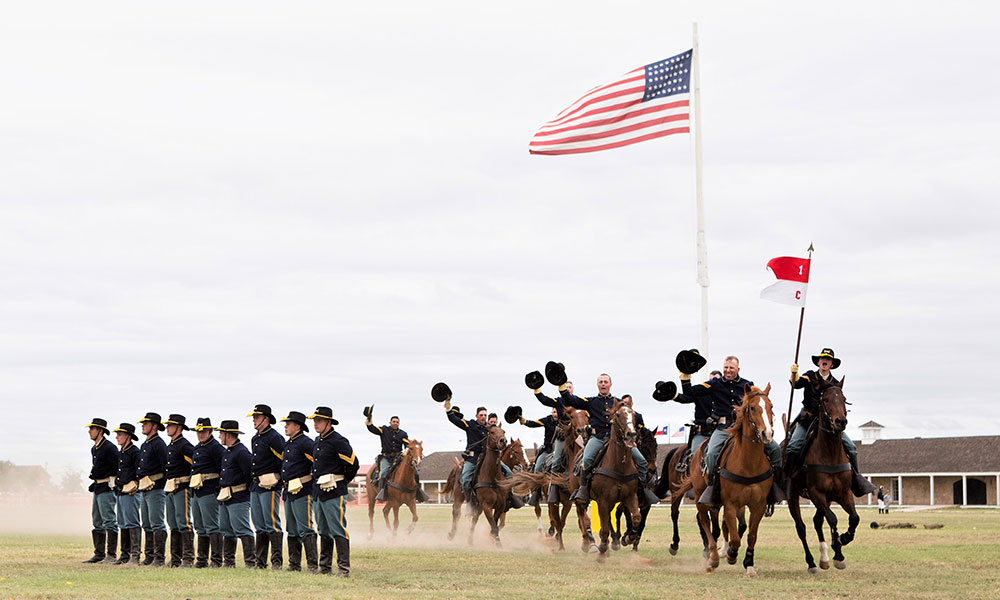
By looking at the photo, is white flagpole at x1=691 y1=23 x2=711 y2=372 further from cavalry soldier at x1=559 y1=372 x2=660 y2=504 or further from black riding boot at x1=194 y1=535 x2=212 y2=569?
black riding boot at x1=194 y1=535 x2=212 y2=569

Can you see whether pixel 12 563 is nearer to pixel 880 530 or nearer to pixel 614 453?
pixel 614 453

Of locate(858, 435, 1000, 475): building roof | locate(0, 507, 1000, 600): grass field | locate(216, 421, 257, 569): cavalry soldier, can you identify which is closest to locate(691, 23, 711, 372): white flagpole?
locate(0, 507, 1000, 600): grass field

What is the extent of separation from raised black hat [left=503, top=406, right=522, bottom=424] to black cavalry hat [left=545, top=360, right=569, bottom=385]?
6.21 metres

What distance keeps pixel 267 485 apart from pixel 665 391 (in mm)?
6612

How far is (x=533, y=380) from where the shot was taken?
2173 cm

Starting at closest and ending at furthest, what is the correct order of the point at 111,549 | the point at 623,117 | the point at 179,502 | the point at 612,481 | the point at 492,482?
the point at 179,502
the point at 612,481
the point at 111,549
the point at 623,117
the point at 492,482

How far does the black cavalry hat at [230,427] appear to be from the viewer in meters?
19.4

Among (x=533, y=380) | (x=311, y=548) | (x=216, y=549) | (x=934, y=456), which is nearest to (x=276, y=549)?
(x=311, y=548)

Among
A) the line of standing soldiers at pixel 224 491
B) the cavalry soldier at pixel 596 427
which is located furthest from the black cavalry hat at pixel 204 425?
the cavalry soldier at pixel 596 427

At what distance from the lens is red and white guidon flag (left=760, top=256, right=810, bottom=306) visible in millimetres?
22344

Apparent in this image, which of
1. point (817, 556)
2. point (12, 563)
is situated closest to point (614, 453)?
point (817, 556)

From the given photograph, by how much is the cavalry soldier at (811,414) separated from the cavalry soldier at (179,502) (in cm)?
969

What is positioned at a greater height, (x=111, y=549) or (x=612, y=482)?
(x=612, y=482)

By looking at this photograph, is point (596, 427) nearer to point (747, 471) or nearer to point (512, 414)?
point (747, 471)
